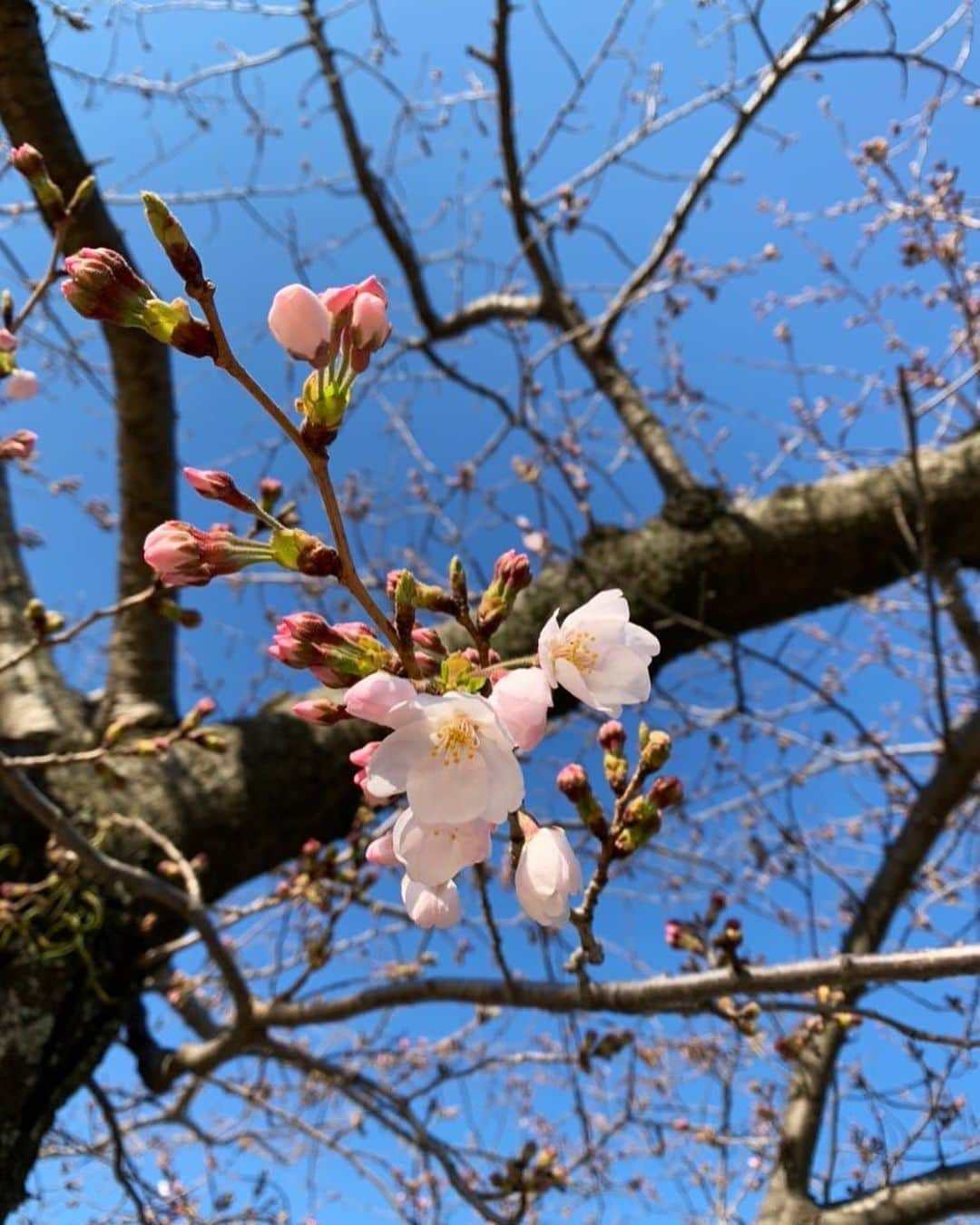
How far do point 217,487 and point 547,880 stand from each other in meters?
0.50

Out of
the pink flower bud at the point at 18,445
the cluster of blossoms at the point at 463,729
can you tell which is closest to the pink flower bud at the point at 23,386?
the pink flower bud at the point at 18,445

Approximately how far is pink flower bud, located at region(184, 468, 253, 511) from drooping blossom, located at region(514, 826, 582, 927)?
1.46 feet

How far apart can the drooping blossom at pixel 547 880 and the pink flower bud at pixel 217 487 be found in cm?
45

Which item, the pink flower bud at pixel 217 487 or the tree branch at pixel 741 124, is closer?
the pink flower bud at pixel 217 487

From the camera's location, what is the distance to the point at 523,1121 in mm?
5730

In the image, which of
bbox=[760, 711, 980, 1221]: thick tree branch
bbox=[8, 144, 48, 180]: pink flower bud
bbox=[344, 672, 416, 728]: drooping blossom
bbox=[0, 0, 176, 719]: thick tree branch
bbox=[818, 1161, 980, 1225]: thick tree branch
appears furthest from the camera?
bbox=[0, 0, 176, 719]: thick tree branch

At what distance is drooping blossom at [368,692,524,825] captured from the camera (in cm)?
75

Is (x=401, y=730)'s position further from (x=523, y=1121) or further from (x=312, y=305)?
(x=523, y=1121)

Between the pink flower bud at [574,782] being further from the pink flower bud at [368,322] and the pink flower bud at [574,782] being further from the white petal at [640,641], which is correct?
the pink flower bud at [368,322]

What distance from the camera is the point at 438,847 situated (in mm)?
802

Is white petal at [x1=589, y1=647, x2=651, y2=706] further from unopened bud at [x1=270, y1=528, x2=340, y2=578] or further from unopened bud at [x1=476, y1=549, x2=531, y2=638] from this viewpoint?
unopened bud at [x1=270, y1=528, x2=340, y2=578]

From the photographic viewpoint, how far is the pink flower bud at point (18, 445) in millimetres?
1451

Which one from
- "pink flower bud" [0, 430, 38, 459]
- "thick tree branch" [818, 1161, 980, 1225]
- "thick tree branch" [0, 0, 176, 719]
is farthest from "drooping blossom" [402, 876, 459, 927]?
"thick tree branch" [0, 0, 176, 719]

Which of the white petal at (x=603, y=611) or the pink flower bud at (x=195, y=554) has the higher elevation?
the white petal at (x=603, y=611)
